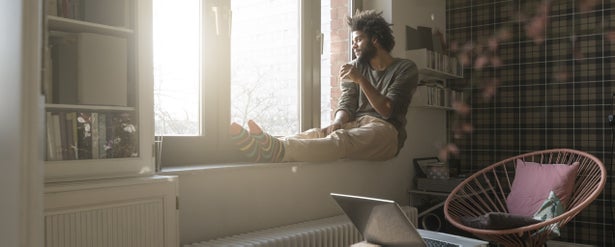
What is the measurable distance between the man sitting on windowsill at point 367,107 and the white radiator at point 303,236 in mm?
349

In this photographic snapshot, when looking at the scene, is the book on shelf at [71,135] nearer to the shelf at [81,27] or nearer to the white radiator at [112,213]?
the white radiator at [112,213]

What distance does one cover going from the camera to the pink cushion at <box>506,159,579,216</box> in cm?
277

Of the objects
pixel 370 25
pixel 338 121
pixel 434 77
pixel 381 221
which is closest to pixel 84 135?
pixel 381 221

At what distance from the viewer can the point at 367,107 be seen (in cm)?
307

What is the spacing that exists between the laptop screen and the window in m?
1.02

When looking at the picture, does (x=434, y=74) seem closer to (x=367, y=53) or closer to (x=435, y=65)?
(x=435, y=65)

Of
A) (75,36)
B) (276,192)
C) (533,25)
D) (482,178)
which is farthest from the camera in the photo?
(533,25)

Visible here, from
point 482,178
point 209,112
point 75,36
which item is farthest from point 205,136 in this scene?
point 482,178

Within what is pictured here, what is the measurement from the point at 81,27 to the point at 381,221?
1219 millimetres

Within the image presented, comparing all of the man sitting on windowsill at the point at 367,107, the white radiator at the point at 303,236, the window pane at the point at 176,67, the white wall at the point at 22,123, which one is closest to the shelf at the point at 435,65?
the man sitting on windowsill at the point at 367,107

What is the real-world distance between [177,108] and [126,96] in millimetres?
553

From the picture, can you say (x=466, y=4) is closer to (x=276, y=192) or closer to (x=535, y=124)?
(x=535, y=124)

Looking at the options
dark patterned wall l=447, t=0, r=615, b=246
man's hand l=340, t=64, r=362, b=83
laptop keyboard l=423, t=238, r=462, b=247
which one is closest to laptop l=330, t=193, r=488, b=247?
laptop keyboard l=423, t=238, r=462, b=247

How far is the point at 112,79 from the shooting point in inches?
67.8
